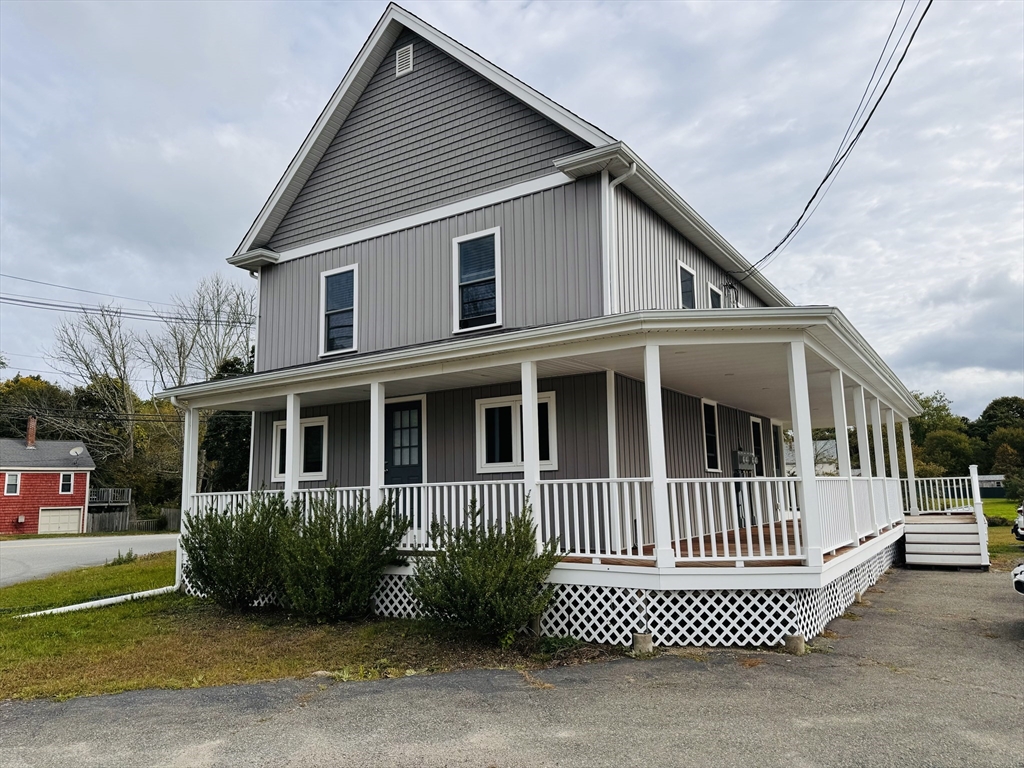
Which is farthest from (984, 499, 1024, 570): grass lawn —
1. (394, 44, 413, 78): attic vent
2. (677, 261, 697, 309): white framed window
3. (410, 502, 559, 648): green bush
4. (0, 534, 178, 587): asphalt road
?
(0, 534, 178, 587): asphalt road

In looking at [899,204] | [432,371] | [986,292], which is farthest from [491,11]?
[986,292]

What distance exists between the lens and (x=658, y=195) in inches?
418

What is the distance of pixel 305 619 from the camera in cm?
918

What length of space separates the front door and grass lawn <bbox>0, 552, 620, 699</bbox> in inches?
111

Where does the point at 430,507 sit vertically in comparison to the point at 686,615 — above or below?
above

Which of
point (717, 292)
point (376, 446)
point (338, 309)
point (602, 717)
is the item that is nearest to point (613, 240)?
point (376, 446)

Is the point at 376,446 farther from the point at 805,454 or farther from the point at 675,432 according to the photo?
the point at 805,454

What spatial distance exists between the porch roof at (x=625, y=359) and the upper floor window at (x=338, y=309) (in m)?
1.19

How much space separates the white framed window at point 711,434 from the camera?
12.8m

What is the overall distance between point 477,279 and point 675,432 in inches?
165

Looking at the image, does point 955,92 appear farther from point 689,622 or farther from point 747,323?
point 689,622

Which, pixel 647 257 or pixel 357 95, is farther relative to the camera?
pixel 357 95

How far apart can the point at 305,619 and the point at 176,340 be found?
31302mm

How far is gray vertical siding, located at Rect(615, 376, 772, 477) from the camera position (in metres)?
9.84
